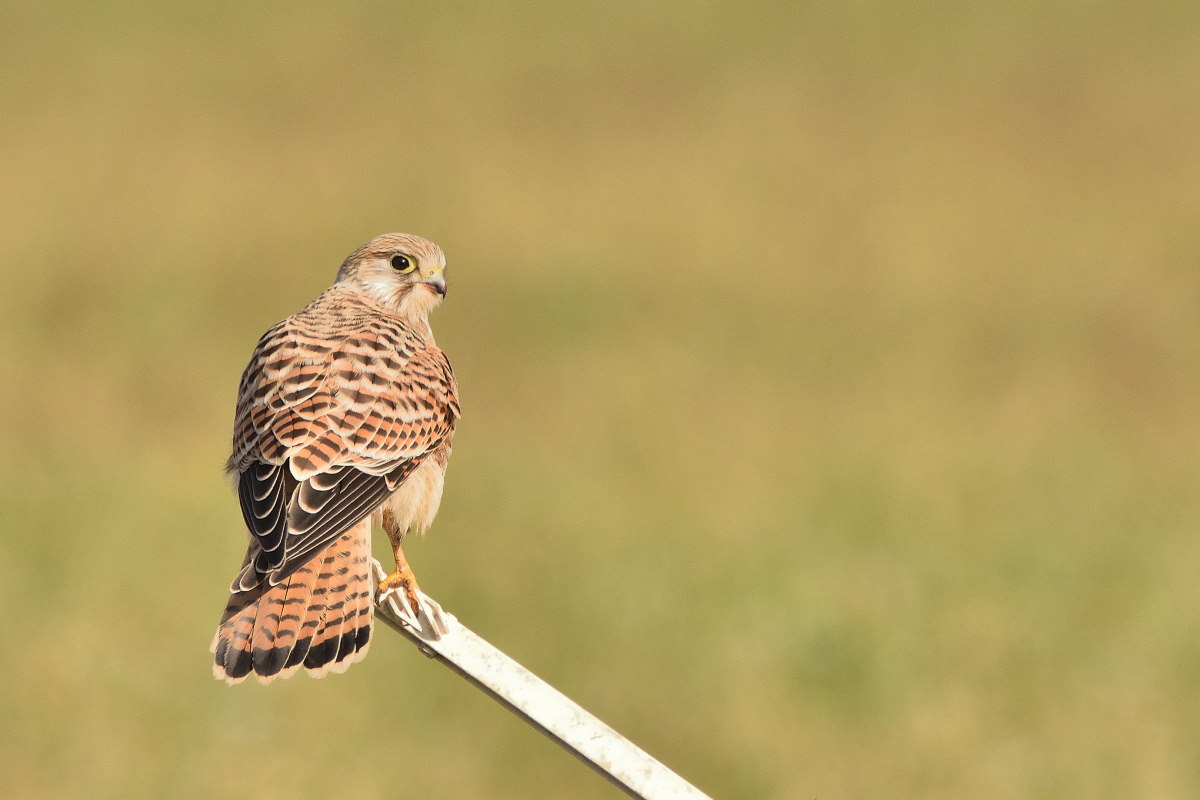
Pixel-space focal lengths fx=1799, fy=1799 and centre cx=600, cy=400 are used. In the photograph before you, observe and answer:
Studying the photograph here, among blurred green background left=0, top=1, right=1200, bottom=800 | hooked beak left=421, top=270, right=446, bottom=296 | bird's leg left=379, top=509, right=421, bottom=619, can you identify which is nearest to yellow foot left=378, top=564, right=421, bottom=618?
bird's leg left=379, top=509, right=421, bottom=619

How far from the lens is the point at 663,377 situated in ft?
43.6

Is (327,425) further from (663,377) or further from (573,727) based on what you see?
(663,377)

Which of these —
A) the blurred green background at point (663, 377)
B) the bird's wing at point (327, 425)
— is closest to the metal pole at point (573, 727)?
the bird's wing at point (327, 425)

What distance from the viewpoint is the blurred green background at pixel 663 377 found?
26.1ft

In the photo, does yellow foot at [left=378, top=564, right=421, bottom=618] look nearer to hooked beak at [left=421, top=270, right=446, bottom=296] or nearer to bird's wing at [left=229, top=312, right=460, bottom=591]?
bird's wing at [left=229, top=312, right=460, bottom=591]

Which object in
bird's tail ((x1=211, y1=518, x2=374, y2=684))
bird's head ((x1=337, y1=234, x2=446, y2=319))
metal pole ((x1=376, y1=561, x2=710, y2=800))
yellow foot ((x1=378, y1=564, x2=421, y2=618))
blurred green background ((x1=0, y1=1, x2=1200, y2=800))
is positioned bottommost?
blurred green background ((x1=0, y1=1, x2=1200, y2=800))

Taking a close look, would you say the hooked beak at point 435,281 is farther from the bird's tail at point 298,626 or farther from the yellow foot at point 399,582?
the bird's tail at point 298,626

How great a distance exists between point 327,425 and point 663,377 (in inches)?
377

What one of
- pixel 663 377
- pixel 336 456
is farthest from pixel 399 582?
pixel 663 377

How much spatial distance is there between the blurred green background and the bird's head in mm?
3186

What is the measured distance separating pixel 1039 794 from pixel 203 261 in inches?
378

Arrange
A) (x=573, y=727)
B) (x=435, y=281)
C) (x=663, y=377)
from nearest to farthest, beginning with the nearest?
(x=573, y=727)
(x=435, y=281)
(x=663, y=377)

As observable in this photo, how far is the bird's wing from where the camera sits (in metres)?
3.46

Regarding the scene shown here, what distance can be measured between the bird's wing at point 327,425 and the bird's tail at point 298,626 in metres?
0.06
